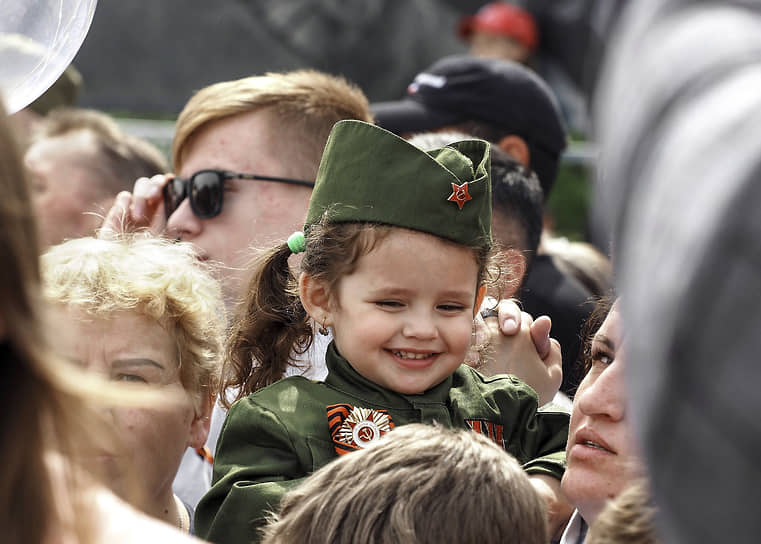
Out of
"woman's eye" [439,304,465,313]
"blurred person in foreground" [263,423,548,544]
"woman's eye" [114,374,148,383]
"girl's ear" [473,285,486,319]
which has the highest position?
"blurred person in foreground" [263,423,548,544]

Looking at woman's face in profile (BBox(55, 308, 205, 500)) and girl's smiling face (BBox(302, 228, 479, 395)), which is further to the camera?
woman's face in profile (BBox(55, 308, 205, 500))

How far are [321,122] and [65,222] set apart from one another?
1402 mm

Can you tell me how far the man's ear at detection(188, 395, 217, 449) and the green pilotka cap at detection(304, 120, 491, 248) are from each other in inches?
22.6

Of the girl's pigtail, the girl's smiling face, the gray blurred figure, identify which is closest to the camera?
the gray blurred figure

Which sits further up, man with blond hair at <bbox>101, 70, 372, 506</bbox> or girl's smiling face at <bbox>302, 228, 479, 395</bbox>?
girl's smiling face at <bbox>302, 228, 479, 395</bbox>

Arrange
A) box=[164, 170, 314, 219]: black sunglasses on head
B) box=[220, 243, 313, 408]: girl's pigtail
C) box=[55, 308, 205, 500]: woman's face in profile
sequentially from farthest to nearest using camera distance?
box=[164, 170, 314, 219]: black sunglasses on head
box=[220, 243, 313, 408]: girl's pigtail
box=[55, 308, 205, 500]: woman's face in profile

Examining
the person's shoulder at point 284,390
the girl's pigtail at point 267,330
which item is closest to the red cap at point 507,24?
the girl's pigtail at point 267,330

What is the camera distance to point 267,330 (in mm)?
2529

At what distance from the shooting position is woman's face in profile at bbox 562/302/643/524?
182cm

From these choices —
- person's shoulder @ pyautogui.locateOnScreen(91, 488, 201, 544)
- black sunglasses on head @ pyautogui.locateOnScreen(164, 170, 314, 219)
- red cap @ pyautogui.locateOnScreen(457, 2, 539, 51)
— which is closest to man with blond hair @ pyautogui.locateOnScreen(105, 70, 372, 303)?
black sunglasses on head @ pyautogui.locateOnScreen(164, 170, 314, 219)

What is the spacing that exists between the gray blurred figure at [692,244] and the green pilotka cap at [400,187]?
1.61 metres

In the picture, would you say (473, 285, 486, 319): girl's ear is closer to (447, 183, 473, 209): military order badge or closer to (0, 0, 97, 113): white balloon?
(447, 183, 473, 209): military order badge

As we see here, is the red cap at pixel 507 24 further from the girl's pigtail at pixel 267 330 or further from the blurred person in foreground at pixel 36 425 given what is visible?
the blurred person in foreground at pixel 36 425

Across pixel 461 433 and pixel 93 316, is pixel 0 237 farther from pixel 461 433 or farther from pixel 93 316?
pixel 93 316
